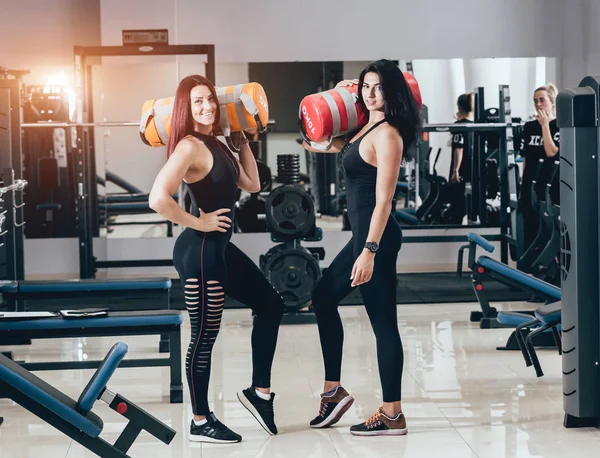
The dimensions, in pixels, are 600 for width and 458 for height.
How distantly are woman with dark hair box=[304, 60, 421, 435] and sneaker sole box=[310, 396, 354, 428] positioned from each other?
102 mm

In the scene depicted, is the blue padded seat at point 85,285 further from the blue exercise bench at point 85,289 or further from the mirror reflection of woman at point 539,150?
the mirror reflection of woman at point 539,150

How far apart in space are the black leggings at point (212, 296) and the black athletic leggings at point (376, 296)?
21 centimetres

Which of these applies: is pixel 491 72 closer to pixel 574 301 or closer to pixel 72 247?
pixel 72 247

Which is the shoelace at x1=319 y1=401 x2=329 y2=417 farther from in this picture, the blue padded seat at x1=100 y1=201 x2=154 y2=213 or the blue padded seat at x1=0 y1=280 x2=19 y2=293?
the blue padded seat at x1=100 y1=201 x2=154 y2=213

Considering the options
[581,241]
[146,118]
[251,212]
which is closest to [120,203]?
[251,212]

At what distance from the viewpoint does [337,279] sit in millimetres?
3617

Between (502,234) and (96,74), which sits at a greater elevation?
(96,74)

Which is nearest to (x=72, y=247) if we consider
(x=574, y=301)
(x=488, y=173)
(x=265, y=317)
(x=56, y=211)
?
(x=56, y=211)

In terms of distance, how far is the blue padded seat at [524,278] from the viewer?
522 cm

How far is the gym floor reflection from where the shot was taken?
358cm

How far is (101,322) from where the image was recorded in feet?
13.7

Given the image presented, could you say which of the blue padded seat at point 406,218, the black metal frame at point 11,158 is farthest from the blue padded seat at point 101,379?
the blue padded seat at point 406,218

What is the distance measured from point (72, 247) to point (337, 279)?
5476 mm

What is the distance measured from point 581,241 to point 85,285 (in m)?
2.76
